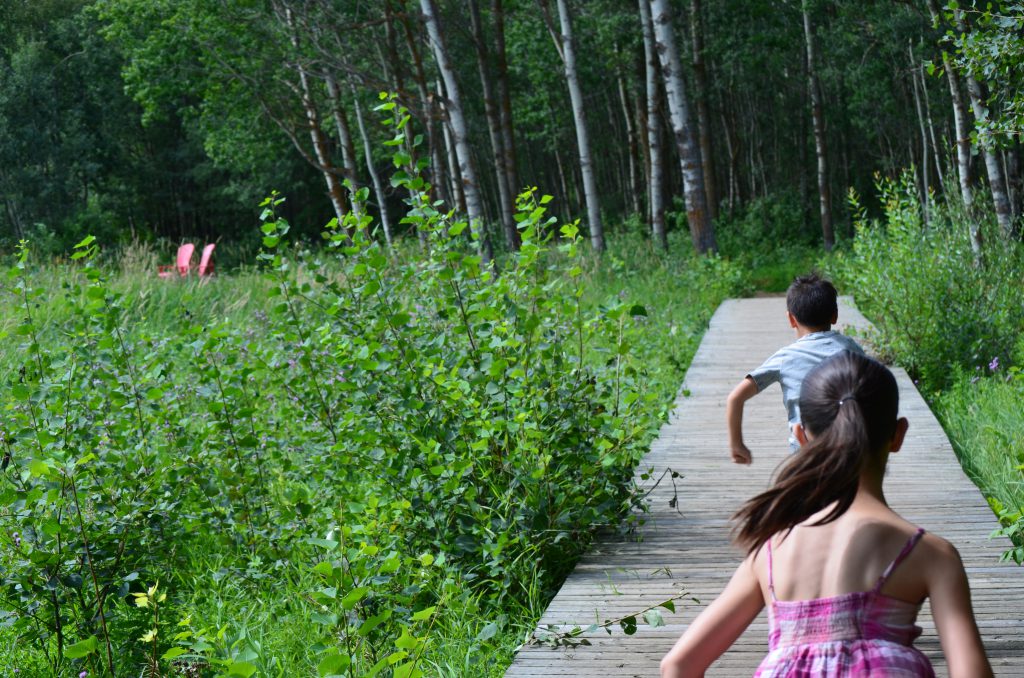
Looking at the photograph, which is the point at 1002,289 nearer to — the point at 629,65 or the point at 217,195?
the point at 629,65

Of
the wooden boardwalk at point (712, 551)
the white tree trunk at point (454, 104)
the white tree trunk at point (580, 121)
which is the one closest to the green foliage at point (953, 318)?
the wooden boardwalk at point (712, 551)

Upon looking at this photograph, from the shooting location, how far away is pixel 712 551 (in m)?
5.14

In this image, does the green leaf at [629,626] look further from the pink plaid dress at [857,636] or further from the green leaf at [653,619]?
the pink plaid dress at [857,636]

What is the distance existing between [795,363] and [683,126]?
14.5 metres

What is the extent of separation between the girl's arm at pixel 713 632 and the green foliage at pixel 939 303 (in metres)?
7.41

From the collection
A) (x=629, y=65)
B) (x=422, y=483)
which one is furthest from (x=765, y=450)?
(x=629, y=65)

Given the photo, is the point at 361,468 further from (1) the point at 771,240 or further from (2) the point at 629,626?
(1) the point at 771,240

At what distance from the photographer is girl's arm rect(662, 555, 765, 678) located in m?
2.24

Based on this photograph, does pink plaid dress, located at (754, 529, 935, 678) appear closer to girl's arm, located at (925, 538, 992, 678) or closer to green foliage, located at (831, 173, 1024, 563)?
girl's arm, located at (925, 538, 992, 678)

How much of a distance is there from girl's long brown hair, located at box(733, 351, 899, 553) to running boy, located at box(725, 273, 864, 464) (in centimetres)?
183

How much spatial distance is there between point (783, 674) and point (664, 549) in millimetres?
2943

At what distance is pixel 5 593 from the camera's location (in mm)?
4965

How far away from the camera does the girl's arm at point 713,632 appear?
2.24 meters

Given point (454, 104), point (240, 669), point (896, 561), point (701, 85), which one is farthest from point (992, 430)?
point (701, 85)
